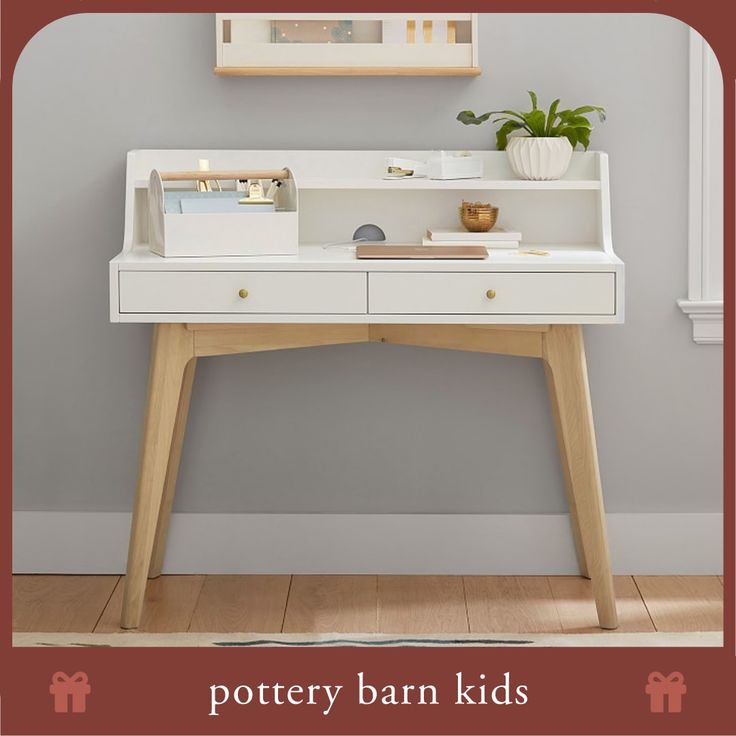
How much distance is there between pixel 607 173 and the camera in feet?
8.82

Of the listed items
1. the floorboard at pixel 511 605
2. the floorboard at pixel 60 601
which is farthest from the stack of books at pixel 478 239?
the floorboard at pixel 60 601

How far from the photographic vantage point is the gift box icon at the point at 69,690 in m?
2.00

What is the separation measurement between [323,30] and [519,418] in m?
1.03

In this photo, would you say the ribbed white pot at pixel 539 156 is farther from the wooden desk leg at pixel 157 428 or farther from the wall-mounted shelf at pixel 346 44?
the wooden desk leg at pixel 157 428

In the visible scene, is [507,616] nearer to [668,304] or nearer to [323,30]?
[668,304]

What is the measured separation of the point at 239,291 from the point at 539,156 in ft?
2.58

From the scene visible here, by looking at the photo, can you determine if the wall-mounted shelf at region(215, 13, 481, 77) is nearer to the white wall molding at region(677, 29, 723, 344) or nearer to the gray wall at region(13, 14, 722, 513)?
the gray wall at region(13, 14, 722, 513)

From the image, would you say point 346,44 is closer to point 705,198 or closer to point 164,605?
point 705,198

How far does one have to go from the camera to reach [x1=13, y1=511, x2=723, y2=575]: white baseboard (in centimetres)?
289

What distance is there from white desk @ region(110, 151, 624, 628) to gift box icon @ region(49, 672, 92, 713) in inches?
20.4

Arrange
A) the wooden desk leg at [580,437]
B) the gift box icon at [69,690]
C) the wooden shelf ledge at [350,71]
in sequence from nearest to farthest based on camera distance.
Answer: the gift box icon at [69,690] < the wooden desk leg at [580,437] < the wooden shelf ledge at [350,71]

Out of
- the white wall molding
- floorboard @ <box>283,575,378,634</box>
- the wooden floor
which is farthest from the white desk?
floorboard @ <box>283,575,378,634</box>

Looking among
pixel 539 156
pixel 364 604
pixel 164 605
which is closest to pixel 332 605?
pixel 364 604

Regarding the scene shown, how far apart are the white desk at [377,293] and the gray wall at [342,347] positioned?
0.09m
